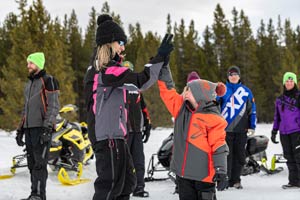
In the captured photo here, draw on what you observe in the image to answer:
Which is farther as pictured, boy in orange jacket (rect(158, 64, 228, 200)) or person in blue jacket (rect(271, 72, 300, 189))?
person in blue jacket (rect(271, 72, 300, 189))

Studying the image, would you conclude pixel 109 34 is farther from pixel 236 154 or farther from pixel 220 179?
pixel 236 154

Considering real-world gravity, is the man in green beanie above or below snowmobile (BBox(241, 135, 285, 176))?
above

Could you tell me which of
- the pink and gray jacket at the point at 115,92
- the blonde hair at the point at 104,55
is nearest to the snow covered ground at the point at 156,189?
the pink and gray jacket at the point at 115,92

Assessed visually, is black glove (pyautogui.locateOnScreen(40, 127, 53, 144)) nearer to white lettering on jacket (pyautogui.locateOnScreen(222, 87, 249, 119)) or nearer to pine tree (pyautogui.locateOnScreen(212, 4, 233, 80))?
white lettering on jacket (pyautogui.locateOnScreen(222, 87, 249, 119))

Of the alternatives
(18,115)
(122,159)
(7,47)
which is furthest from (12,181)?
(7,47)

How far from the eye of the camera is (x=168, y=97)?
4000 millimetres

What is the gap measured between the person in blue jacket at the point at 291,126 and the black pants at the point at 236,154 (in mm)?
749

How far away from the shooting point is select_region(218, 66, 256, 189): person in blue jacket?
6.68 meters

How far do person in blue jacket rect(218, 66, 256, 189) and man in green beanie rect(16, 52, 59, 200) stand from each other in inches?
111

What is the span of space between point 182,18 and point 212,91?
46.3 metres

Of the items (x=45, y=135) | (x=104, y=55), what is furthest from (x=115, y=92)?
(x=45, y=135)

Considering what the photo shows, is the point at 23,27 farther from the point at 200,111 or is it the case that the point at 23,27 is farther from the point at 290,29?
the point at 290,29

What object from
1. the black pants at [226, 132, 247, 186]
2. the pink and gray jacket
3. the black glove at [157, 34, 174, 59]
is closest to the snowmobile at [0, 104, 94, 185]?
the black pants at [226, 132, 247, 186]

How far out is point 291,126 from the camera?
22.3 ft
